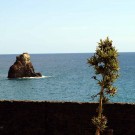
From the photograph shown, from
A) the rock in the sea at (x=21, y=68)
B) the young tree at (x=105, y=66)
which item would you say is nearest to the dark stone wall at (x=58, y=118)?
the young tree at (x=105, y=66)

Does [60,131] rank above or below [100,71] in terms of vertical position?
below

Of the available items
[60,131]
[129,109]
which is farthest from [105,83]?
[60,131]

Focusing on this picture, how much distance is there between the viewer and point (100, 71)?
21.4 meters

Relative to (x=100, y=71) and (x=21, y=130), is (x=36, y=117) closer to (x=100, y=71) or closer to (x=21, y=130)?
(x=21, y=130)

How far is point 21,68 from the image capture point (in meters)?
124

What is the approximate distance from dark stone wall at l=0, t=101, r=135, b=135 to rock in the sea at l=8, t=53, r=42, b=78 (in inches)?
3737

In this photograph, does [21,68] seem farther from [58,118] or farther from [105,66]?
[105,66]

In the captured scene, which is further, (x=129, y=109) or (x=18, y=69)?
(x=18, y=69)

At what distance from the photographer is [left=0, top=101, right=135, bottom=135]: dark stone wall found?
78.9 ft

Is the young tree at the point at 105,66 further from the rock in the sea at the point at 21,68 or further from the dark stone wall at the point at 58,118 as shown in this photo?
the rock in the sea at the point at 21,68

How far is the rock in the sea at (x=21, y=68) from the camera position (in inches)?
4747

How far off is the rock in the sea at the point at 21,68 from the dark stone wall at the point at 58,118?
9493 cm

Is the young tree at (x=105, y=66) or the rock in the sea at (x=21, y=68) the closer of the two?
the young tree at (x=105, y=66)

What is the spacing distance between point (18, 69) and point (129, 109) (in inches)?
4000
